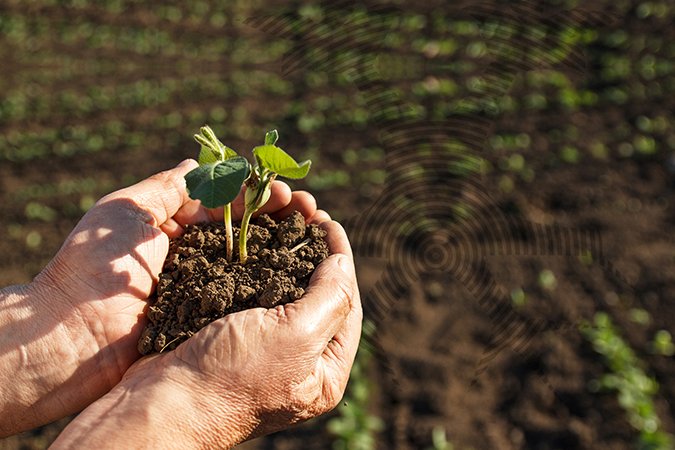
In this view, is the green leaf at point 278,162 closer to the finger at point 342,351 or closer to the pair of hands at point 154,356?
the pair of hands at point 154,356

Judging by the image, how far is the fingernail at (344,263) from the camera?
92.4 inches

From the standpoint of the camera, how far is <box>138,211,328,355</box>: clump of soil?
222 cm

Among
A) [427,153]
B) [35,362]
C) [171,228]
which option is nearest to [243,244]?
[171,228]

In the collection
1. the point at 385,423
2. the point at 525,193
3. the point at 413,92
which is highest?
the point at 413,92

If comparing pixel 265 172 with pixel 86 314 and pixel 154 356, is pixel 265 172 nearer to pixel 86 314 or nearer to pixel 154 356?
pixel 154 356

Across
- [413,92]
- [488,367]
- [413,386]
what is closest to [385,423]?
[413,386]

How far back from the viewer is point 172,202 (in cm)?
261

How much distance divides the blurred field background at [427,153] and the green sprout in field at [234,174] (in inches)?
79.2

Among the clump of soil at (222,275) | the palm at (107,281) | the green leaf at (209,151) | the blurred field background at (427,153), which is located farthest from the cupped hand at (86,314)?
the blurred field background at (427,153)

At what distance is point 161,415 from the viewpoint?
6.55 ft

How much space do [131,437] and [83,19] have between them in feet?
20.2

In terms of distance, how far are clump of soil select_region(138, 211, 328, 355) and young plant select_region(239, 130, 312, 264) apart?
10 centimetres

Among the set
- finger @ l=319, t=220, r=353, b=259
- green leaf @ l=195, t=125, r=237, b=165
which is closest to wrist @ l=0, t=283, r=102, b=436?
green leaf @ l=195, t=125, r=237, b=165

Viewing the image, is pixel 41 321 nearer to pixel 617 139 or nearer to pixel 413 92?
pixel 413 92
